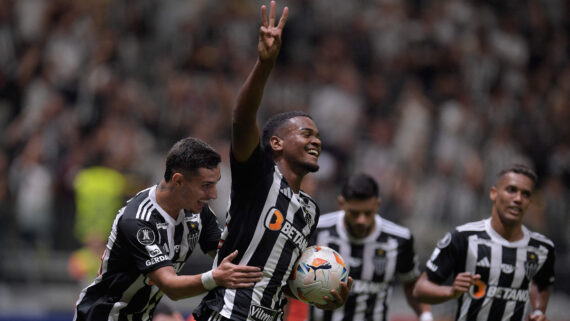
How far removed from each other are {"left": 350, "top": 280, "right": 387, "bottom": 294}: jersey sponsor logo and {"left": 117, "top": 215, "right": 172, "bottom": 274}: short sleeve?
252cm

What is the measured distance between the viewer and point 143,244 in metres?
4.93

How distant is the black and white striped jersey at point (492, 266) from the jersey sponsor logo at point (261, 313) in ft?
6.19

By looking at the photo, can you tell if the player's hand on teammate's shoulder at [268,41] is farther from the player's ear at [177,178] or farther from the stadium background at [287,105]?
the stadium background at [287,105]

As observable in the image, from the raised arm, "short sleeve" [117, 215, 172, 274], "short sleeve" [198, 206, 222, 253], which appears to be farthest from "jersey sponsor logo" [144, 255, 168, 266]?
the raised arm

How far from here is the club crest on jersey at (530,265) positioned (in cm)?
621

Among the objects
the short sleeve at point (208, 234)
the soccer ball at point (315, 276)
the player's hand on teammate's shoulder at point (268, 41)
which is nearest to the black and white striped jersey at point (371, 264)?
the short sleeve at point (208, 234)

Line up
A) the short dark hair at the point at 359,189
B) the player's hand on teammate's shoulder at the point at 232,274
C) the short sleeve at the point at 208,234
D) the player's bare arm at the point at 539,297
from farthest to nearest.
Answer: the short dark hair at the point at 359,189
the player's bare arm at the point at 539,297
the short sleeve at the point at 208,234
the player's hand on teammate's shoulder at the point at 232,274

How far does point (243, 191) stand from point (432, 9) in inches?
494

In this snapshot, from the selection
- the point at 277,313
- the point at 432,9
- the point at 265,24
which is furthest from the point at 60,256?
the point at 432,9

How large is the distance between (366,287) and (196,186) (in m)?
2.58

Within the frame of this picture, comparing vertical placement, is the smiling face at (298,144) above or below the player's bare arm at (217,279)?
above

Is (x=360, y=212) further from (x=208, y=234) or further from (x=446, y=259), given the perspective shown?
(x=208, y=234)

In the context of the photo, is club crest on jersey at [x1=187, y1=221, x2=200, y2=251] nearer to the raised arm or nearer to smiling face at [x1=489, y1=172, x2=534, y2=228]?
the raised arm

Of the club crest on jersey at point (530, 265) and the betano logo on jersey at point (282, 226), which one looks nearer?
the betano logo on jersey at point (282, 226)
